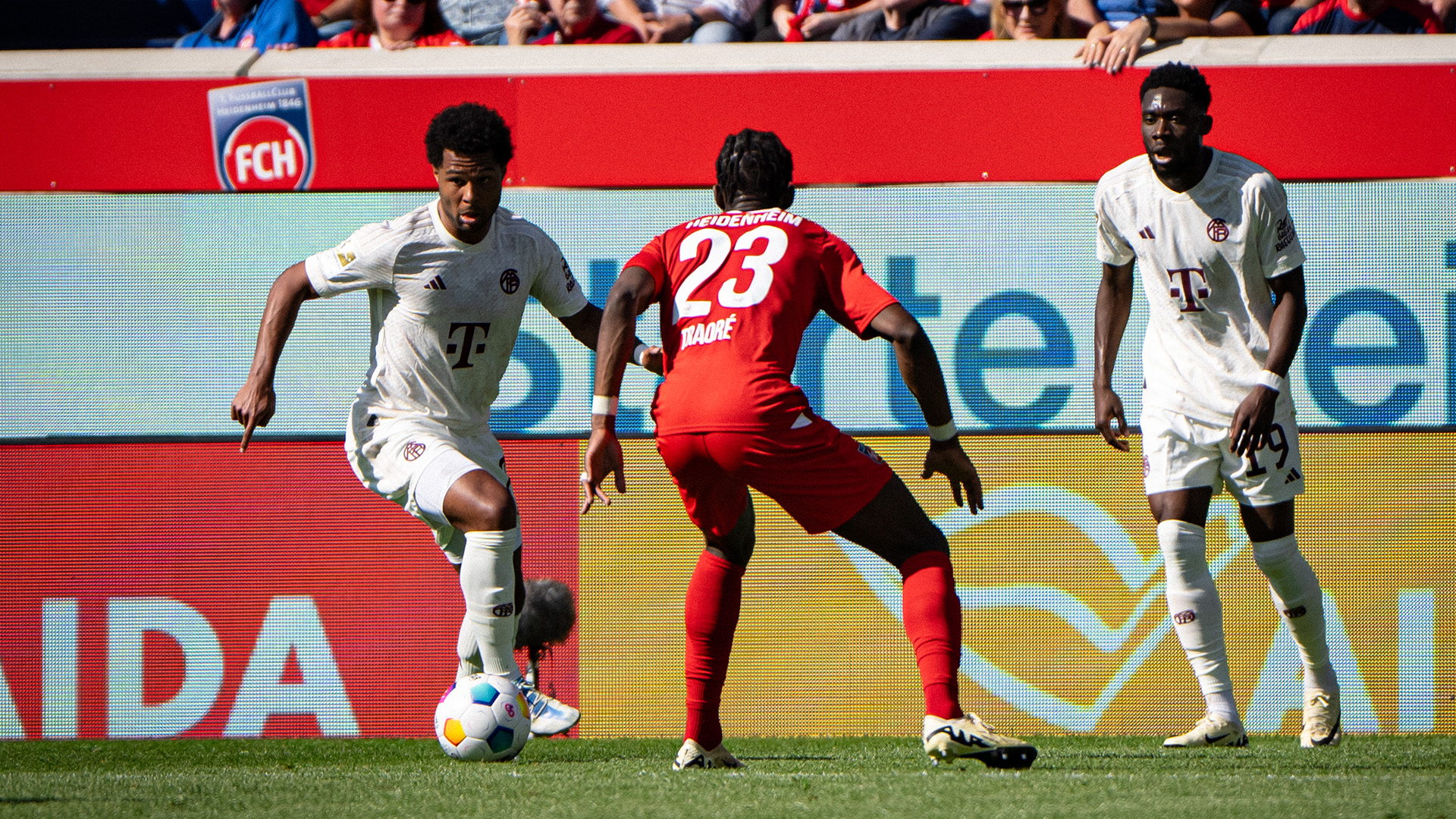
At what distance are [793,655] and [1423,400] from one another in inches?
111

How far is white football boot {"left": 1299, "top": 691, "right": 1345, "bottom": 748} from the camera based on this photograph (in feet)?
15.6

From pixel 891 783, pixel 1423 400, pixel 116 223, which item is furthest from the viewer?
pixel 116 223

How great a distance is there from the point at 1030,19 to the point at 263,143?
3481 mm

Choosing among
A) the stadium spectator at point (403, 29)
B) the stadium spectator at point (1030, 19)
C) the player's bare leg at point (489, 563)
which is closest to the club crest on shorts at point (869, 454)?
the player's bare leg at point (489, 563)

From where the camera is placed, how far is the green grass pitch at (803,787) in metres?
3.18

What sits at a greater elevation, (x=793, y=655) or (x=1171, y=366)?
(x=1171, y=366)

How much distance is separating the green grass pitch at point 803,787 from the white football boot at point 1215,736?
2.2 inches

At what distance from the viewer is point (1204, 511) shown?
477 cm

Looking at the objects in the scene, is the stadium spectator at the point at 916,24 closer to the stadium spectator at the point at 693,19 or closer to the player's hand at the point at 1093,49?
the stadium spectator at the point at 693,19

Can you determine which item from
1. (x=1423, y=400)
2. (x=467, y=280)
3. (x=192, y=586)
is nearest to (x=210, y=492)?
(x=192, y=586)

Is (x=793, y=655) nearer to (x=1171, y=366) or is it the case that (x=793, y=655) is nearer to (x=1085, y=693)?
(x=1085, y=693)

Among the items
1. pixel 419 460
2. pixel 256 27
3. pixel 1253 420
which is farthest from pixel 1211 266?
pixel 256 27

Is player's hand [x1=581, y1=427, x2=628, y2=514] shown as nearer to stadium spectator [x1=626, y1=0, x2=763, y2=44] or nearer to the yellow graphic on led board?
the yellow graphic on led board

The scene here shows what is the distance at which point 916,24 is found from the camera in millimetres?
7172
